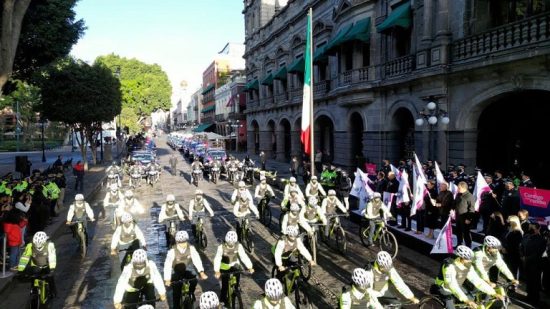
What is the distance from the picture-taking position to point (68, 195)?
2141 cm

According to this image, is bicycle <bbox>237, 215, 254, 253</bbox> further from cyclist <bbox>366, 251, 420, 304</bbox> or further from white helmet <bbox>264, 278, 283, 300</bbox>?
white helmet <bbox>264, 278, 283, 300</bbox>

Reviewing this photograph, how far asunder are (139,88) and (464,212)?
67588 mm

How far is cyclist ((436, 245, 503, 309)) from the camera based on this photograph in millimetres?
6007

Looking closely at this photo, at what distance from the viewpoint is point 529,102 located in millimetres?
16047

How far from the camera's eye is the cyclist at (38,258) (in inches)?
290

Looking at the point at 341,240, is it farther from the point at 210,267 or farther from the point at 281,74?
the point at 281,74

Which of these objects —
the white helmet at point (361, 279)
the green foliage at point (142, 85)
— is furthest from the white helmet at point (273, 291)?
the green foliage at point (142, 85)

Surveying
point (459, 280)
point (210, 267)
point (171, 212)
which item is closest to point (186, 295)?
point (210, 267)

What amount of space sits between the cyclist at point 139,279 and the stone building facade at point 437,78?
1286 cm

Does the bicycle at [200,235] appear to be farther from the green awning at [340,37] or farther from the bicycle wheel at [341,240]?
the green awning at [340,37]

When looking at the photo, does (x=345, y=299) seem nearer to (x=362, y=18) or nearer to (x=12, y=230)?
(x=12, y=230)

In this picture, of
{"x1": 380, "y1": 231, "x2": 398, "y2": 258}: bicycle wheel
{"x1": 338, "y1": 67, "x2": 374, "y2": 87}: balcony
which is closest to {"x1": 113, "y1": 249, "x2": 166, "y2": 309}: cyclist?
{"x1": 380, "y1": 231, "x2": 398, "y2": 258}: bicycle wheel

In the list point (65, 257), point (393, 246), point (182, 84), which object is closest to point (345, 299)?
point (393, 246)

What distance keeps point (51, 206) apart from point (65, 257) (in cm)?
514
